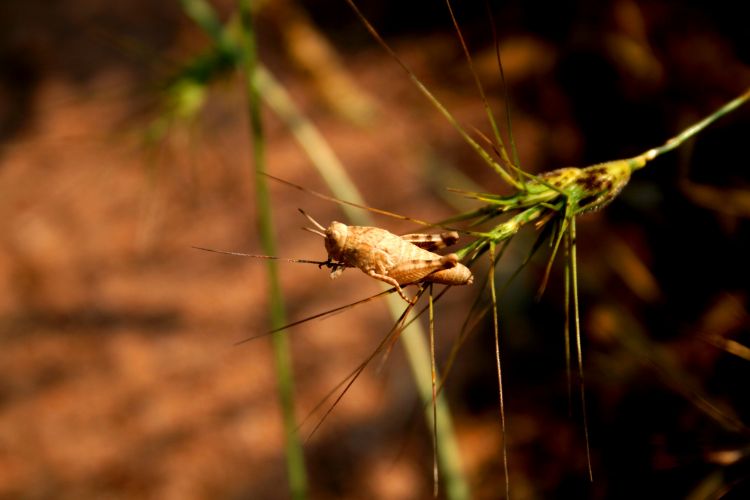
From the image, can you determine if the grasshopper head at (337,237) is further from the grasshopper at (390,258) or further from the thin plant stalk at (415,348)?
the thin plant stalk at (415,348)

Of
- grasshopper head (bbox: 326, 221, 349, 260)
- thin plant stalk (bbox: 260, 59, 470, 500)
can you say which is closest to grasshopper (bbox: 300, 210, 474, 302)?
grasshopper head (bbox: 326, 221, 349, 260)

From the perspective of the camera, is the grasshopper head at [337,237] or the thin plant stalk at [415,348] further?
the thin plant stalk at [415,348]

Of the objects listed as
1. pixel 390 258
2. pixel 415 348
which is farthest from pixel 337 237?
pixel 415 348

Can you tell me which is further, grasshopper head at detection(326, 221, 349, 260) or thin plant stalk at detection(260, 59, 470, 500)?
thin plant stalk at detection(260, 59, 470, 500)

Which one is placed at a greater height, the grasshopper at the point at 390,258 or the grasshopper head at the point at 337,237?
the grasshopper head at the point at 337,237

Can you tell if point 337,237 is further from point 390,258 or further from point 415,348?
point 415,348

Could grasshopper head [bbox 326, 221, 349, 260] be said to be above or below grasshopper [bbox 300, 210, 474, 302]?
above

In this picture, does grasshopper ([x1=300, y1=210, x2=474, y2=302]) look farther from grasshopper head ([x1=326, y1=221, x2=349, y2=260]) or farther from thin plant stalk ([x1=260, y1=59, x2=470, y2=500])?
thin plant stalk ([x1=260, y1=59, x2=470, y2=500])

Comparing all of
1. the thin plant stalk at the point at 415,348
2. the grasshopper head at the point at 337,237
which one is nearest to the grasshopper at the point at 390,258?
the grasshopper head at the point at 337,237

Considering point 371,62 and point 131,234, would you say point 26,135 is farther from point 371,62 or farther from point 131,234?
point 371,62
